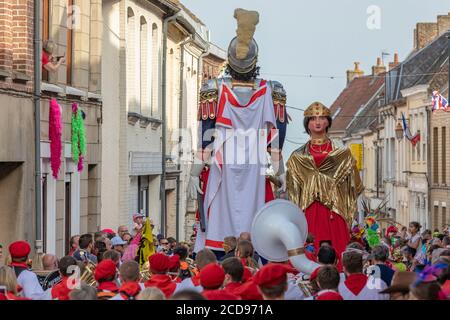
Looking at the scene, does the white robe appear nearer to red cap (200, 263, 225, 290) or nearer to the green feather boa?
red cap (200, 263, 225, 290)

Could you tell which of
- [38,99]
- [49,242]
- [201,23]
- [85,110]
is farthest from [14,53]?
[201,23]

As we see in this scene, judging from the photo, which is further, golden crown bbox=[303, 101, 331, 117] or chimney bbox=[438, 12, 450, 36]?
chimney bbox=[438, 12, 450, 36]

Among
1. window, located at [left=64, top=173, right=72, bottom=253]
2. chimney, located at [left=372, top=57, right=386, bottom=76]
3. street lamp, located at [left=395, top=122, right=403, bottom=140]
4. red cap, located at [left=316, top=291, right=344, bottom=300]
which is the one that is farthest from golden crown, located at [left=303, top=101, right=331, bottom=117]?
chimney, located at [left=372, top=57, right=386, bottom=76]

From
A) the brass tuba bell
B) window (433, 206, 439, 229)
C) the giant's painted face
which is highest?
the giant's painted face

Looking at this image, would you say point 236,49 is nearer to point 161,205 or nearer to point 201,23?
point 161,205

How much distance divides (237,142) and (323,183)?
1033 millimetres

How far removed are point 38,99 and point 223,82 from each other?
26.5 ft

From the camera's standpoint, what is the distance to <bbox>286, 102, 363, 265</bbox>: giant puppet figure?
53.3 feet

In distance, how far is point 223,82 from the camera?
52.3 feet

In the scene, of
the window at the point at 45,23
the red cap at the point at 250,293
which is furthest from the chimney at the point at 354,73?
the red cap at the point at 250,293

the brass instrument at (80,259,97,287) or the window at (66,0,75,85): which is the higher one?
the window at (66,0,75,85)

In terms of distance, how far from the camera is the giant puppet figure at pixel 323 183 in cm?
1625

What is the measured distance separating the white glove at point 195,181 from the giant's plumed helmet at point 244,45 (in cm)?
116
